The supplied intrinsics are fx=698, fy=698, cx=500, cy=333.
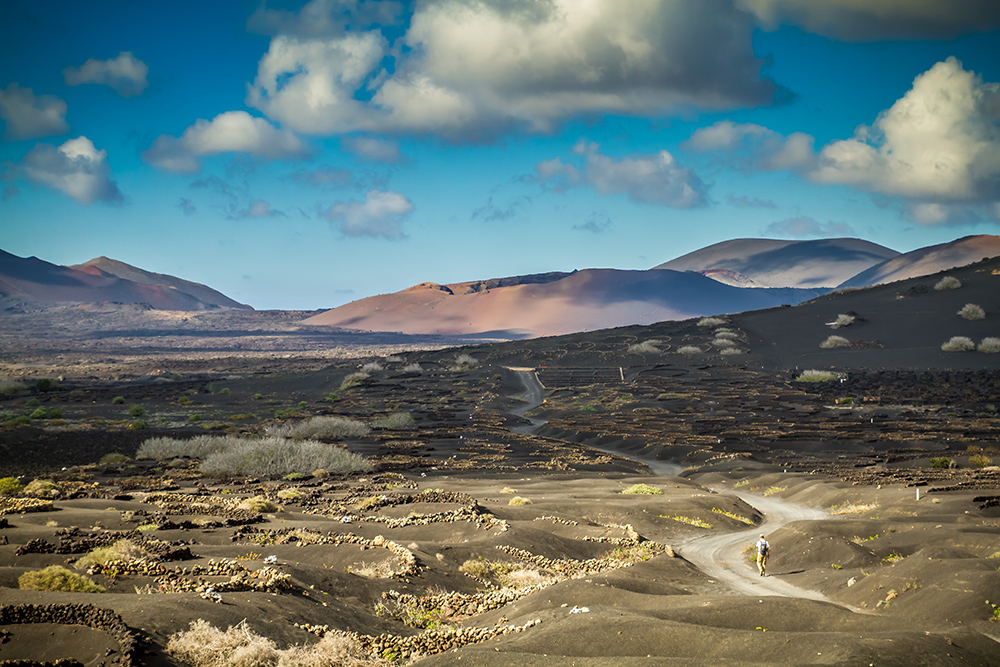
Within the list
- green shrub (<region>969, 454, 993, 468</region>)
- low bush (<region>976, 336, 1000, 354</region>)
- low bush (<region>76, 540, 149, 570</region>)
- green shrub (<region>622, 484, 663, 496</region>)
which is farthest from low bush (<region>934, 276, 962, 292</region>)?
low bush (<region>76, 540, 149, 570</region>)

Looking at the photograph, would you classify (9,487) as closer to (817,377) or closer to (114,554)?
(114,554)

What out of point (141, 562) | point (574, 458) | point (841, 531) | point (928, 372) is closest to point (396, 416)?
point (574, 458)

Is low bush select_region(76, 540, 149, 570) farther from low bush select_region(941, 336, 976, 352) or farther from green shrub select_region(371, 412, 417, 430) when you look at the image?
low bush select_region(941, 336, 976, 352)

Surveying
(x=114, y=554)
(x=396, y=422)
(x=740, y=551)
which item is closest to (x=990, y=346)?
(x=396, y=422)

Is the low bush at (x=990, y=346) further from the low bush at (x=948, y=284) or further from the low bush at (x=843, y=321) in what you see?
the low bush at (x=948, y=284)

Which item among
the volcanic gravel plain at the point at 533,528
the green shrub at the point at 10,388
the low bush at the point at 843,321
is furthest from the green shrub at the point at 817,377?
the green shrub at the point at 10,388

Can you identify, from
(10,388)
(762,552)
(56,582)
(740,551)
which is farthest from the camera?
(10,388)

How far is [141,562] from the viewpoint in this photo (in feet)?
42.4

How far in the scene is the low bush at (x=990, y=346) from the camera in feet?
235

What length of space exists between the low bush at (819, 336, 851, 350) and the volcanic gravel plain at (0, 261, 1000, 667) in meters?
11.2

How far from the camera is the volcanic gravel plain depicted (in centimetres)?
977

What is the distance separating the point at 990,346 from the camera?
72.1 meters

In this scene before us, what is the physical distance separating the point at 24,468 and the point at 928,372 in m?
73.9

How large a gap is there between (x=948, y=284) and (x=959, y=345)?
74.7ft
